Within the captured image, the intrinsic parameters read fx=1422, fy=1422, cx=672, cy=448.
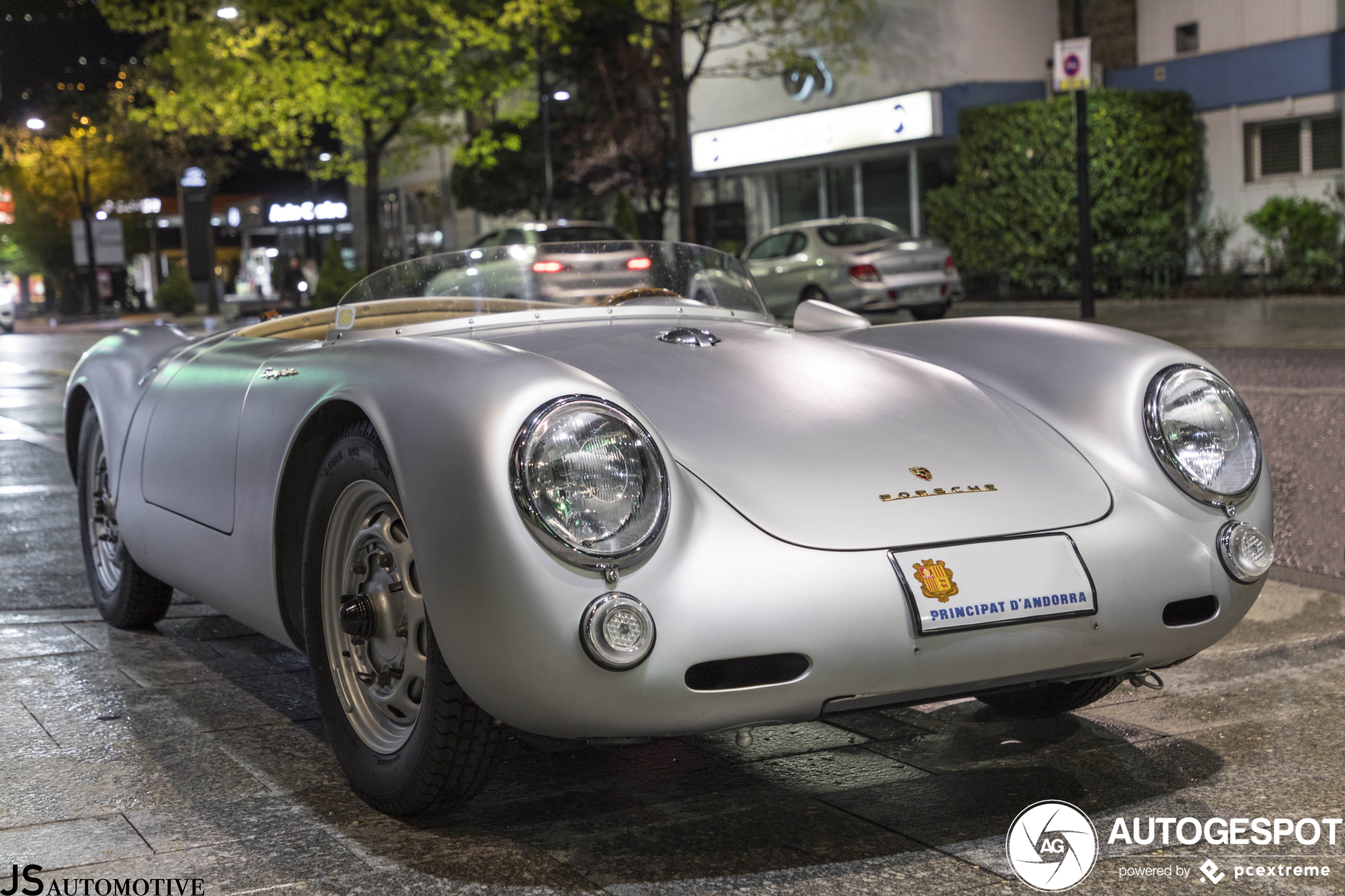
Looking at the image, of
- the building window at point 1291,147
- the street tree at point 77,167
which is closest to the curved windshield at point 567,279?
the building window at point 1291,147

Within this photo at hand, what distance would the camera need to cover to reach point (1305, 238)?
22375mm

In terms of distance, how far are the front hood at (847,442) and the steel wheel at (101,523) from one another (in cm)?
194

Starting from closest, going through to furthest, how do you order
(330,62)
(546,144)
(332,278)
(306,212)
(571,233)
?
(571,233) < (330,62) < (332,278) < (546,144) < (306,212)

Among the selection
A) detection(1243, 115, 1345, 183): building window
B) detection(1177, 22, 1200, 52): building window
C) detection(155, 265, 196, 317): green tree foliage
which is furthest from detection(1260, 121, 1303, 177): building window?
detection(155, 265, 196, 317): green tree foliage

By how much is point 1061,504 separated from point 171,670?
8.49 ft

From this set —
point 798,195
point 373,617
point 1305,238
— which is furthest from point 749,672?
point 798,195

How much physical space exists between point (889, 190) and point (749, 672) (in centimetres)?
2907

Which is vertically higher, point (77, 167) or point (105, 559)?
point (77, 167)

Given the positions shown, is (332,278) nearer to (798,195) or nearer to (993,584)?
(798,195)

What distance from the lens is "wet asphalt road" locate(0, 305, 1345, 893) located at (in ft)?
8.43

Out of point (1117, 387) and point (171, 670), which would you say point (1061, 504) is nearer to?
point (1117, 387)

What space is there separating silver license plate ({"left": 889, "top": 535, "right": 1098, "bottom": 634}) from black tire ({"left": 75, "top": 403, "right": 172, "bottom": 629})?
2.61m

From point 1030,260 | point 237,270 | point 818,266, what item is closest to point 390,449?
point 818,266
